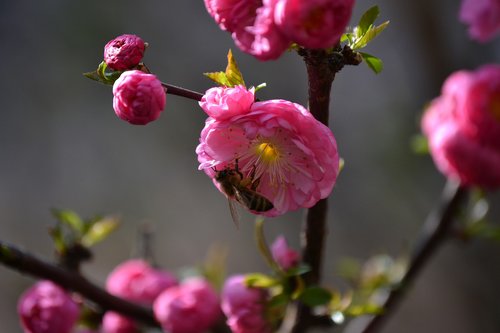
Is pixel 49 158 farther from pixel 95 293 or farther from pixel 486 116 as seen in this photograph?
pixel 486 116

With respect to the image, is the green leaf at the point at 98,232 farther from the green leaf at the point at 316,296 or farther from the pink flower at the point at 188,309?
the green leaf at the point at 316,296

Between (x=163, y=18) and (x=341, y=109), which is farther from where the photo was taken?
(x=163, y=18)

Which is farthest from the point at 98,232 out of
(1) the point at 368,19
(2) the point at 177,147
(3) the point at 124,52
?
(2) the point at 177,147

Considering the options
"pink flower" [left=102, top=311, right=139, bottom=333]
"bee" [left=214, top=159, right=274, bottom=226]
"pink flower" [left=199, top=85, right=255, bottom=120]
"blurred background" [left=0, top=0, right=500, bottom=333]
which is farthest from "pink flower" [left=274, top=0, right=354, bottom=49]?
"blurred background" [left=0, top=0, right=500, bottom=333]

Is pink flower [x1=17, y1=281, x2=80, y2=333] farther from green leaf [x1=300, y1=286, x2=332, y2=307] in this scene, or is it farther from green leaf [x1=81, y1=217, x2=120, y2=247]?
green leaf [x1=300, y1=286, x2=332, y2=307]

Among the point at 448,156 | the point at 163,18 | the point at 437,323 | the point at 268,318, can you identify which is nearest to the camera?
the point at 268,318

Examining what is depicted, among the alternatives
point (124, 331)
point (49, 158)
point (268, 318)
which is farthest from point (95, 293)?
point (49, 158)
